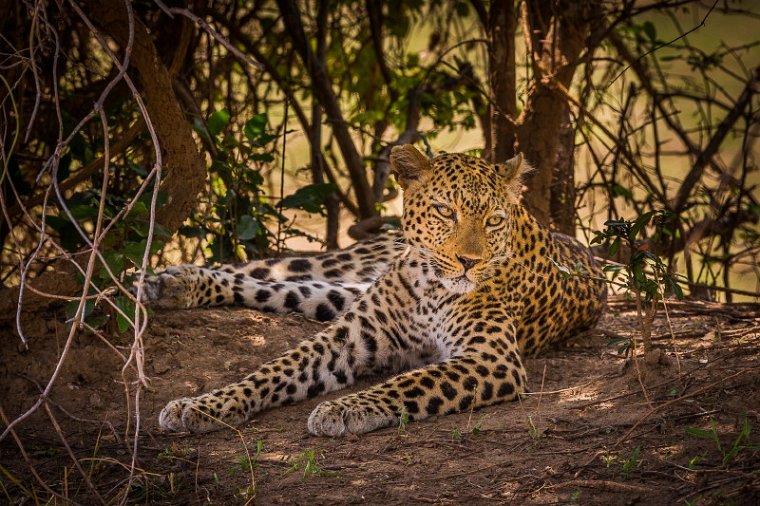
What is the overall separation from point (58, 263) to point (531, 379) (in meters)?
2.82

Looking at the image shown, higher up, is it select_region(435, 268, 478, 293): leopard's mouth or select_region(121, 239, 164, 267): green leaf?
select_region(121, 239, 164, 267): green leaf

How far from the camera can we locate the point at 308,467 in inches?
165

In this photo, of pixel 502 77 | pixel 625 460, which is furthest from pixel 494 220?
pixel 502 77

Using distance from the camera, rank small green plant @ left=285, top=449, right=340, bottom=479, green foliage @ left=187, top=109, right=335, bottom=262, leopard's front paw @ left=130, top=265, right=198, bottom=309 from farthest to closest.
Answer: green foliage @ left=187, top=109, right=335, bottom=262 < leopard's front paw @ left=130, top=265, right=198, bottom=309 < small green plant @ left=285, top=449, right=340, bottom=479

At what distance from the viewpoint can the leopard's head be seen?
18.0 ft

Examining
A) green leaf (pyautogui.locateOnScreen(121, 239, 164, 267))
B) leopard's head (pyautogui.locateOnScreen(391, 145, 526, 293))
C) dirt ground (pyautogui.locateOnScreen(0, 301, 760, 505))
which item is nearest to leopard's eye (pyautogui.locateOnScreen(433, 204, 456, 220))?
leopard's head (pyautogui.locateOnScreen(391, 145, 526, 293))

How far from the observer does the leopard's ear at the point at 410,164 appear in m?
5.76

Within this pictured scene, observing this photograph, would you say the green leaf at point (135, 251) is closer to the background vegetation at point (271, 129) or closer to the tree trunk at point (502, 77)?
the background vegetation at point (271, 129)

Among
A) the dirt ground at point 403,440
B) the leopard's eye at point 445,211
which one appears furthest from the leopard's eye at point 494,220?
the dirt ground at point 403,440

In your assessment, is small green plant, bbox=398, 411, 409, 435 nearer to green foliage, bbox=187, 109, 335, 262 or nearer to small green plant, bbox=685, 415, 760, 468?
small green plant, bbox=685, 415, 760, 468

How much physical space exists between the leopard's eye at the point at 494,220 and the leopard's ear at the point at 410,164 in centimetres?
48

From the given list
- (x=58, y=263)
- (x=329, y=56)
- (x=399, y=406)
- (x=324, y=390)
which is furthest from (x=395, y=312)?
(x=329, y=56)

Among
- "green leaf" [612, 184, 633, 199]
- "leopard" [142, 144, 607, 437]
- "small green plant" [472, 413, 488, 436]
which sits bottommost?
"small green plant" [472, 413, 488, 436]

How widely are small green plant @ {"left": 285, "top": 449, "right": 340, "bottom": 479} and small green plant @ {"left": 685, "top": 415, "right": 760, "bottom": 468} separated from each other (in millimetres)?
1526
